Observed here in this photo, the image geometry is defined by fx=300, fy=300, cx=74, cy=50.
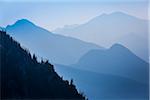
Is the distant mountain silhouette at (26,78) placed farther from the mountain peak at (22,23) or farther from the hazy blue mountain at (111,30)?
the hazy blue mountain at (111,30)

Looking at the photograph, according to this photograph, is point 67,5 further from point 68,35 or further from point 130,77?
point 130,77

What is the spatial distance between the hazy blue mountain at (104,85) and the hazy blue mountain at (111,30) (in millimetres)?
201

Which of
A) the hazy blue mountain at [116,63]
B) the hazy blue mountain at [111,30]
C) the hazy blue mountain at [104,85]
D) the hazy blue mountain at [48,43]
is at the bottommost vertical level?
the hazy blue mountain at [104,85]

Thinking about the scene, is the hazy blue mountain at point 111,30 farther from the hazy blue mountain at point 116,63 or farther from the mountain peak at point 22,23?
the mountain peak at point 22,23

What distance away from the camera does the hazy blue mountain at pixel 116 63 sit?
1.96 metres

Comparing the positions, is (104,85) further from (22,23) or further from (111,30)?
(22,23)

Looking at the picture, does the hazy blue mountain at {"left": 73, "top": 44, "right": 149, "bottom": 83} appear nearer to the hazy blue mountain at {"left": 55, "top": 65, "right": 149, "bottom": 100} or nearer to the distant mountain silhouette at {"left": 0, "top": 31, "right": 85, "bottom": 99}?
the hazy blue mountain at {"left": 55, "top": 65, "right": 149, "bottom": 100}

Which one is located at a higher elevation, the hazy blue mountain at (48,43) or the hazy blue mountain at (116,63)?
the hazy blue mountain at (48,43)

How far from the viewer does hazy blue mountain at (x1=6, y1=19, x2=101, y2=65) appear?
1974mm

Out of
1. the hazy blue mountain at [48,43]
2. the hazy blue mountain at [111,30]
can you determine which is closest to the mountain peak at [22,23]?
the hazy blue mountain at [48,43]

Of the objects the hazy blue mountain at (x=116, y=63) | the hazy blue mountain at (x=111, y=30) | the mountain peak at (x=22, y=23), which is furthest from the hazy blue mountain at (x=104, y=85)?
the mountain peak at (x=22, y=23)

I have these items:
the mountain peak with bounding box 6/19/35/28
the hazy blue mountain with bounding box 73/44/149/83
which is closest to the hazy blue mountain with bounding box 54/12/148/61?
the hazy blue mountain with bounding box 73/44/149/83

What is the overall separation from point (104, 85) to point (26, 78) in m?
0.51

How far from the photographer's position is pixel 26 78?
1.94m
